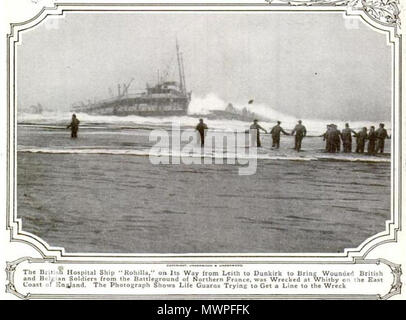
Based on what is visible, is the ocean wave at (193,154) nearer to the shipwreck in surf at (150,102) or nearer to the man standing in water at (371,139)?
the man standing in water at (371,139)

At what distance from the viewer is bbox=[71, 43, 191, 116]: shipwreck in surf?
19.2ft

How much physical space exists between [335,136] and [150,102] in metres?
2.21

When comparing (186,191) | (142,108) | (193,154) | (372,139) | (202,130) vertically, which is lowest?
(186,191)

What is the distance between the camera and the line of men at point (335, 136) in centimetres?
587

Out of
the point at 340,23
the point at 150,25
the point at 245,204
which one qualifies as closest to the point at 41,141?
the point at 150,25

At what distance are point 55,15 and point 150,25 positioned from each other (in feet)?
3.61

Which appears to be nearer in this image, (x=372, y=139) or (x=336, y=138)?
(x=372, y=139)

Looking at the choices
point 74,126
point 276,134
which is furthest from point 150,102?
point 276,134

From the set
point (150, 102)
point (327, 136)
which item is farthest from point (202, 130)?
point (327, 136)

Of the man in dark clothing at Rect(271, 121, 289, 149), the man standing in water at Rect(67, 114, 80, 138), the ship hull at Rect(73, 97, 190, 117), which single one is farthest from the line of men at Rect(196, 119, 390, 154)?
the man standing in water at Rect(67, 114, 80, 138)

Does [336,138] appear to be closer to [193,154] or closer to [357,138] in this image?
[357,138]

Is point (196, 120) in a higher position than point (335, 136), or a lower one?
higher

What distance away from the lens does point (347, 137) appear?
598 centimetres

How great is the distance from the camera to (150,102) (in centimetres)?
595
